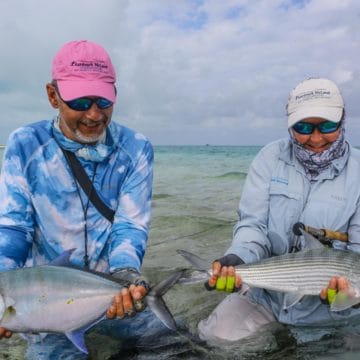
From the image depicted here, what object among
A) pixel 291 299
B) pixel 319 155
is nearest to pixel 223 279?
pixel 291 299

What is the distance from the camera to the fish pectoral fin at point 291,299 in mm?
3971

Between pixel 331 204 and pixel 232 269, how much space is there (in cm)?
102

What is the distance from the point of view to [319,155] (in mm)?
4230

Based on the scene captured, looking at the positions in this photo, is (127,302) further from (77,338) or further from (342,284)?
(342,284)

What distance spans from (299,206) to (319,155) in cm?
46

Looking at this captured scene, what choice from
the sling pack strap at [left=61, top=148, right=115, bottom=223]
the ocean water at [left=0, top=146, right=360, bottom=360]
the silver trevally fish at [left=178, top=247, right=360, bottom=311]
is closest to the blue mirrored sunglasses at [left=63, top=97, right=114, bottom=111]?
the sling pack strap at [left=61, top=148, right=115, bottom=223]

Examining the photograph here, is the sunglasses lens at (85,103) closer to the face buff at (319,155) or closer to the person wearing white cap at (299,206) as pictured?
the person wearing white cap at (299,206)

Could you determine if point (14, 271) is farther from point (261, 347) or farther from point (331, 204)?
point (331, 204)

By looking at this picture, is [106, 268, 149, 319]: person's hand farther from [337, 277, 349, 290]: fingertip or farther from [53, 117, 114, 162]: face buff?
[337, 277, 349, 290]: fingertip

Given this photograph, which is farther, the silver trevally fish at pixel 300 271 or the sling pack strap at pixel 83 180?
the sling pack strap at pixel 83 180

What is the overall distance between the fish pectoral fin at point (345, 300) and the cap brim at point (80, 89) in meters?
2.22

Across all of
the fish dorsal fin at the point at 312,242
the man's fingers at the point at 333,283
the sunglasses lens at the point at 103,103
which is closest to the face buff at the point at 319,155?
the fish dorsal fin at the point at 312,242

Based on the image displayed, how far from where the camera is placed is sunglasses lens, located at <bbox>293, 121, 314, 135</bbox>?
4172 mm

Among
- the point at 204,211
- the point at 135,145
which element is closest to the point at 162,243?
the point at 204,211
